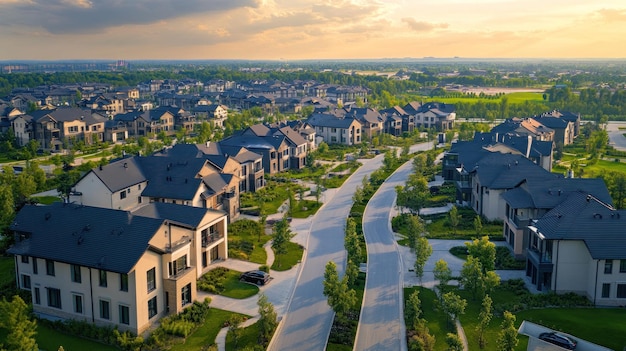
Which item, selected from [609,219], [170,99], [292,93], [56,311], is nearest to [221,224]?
[56,311]

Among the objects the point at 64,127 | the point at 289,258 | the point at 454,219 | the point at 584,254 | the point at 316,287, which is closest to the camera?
the point at 584,254

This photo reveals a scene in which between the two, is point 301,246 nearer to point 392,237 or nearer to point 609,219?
point 392,237

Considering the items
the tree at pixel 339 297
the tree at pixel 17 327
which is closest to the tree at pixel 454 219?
the tree at pixel 339 297

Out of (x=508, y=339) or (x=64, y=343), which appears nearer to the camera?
(x=508, y=339)

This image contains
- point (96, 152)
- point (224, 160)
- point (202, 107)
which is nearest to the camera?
point (224, 160)

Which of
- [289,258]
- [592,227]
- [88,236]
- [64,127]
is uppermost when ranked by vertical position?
[64,127]

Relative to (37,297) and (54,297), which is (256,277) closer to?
(54,297)

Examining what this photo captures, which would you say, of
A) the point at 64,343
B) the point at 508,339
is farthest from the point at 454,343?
the point at 64,343
